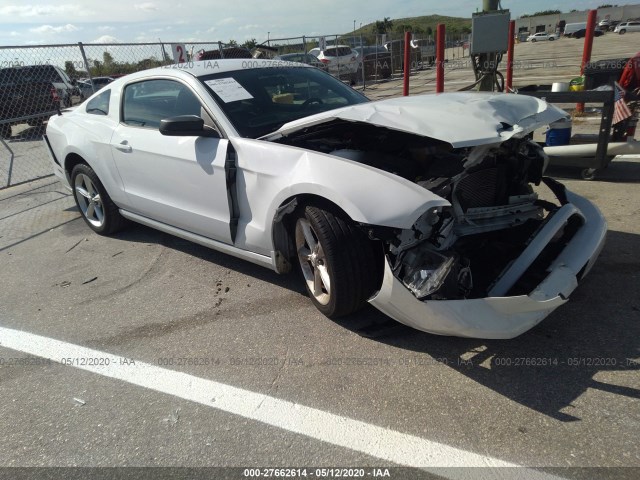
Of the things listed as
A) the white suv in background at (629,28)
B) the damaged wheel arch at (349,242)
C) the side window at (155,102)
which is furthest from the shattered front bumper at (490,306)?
the white suv in background at (629,28)

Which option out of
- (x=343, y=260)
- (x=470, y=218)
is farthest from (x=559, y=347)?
(x=343, y=260)

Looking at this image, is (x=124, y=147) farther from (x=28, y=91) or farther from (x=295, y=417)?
(x=28, y=91)

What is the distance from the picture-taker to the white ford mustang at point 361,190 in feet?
7.91

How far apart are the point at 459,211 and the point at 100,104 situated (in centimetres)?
366

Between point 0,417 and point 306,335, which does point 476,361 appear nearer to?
point 306,335

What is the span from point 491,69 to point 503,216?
17.3 ft

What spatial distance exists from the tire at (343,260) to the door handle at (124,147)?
195cm

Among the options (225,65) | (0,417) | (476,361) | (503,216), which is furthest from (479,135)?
(0,417)

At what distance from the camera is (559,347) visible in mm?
2590

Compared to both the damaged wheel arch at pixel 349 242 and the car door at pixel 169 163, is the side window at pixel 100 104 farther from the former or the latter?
the damaged wheel arch at pixel 349 242

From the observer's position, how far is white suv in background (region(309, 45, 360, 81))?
19469mm

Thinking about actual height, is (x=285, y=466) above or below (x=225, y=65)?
below

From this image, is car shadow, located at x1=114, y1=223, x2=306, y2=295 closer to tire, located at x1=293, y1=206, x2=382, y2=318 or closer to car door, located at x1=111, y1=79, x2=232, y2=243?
car door, located at x1=111, y1=79, x2=232, y2=243

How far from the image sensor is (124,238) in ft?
16.1
